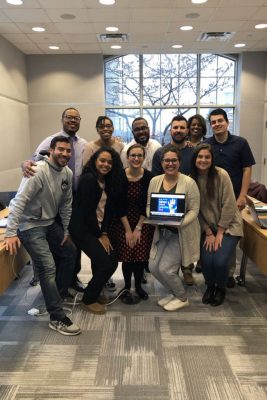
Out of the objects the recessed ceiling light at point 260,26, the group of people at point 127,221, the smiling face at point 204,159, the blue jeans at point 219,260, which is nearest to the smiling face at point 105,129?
the group of people at point 127,221

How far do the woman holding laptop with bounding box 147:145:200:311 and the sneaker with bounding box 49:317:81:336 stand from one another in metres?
0.82

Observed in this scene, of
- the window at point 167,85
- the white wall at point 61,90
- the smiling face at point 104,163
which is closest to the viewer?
the smiling face at point 104,163

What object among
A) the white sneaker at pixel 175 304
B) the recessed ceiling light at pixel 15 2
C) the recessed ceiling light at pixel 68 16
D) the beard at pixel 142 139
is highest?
the recessed ceiling light at pixel 68 16

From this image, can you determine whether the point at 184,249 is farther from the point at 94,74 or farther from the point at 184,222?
the point at 94,74

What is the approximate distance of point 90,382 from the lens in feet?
7.12

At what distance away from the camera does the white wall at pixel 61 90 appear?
8.01 meters

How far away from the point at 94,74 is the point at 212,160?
19.3ft

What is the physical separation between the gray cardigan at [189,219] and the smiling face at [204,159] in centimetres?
15

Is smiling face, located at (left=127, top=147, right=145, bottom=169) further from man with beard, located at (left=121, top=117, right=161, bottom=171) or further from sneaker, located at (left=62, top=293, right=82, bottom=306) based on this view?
sneaker, located at (left=62, top=293, right=82, bottom=306)

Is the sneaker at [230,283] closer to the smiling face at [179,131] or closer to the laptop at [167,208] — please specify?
the laptop at [167,208]

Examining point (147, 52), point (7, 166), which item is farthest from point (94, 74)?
point (7, 166)

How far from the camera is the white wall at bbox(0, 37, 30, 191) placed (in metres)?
6.62

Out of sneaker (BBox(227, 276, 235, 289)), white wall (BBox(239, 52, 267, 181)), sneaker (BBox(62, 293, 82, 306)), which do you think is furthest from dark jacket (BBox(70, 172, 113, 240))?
white wall (BBox(239, 52, 267, 181))

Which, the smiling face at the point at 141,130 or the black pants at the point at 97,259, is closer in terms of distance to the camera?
the black pants at the point at 97,259
